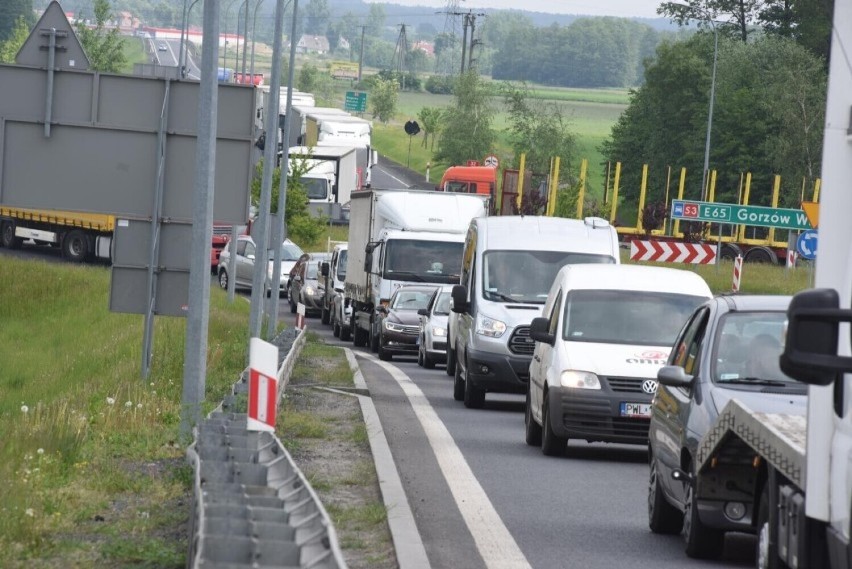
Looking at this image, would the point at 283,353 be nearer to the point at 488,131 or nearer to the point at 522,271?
the point at 522,271

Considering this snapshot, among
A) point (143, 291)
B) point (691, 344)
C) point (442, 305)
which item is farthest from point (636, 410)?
point (442, 305)

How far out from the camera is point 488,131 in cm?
11375

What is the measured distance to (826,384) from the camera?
16.9 feet

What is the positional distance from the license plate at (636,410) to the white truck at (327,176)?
50372mm

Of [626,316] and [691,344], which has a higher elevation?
[691,344]

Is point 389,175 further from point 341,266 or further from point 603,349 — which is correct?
point 603,349

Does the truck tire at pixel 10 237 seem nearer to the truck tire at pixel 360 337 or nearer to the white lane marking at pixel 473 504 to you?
the truck tire at pixel 360 337

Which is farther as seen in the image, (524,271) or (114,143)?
(524,271)

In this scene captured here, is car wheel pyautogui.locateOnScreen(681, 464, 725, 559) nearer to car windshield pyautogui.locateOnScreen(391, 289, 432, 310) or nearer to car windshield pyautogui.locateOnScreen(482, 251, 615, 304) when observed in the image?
car windshield pyautogui.locateOnScreen(482, 251, 615, 304)

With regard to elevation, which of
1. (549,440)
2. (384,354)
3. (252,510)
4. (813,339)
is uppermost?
(813,339)

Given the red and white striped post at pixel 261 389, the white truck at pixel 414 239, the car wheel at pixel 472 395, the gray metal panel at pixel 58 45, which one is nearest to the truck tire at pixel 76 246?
the white truck at pixel 414 239

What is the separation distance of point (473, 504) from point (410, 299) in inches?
933

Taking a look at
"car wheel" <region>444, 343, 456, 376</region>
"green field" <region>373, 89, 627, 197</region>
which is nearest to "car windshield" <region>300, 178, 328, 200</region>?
"green field" <region>373, 89, 627, 197</region>

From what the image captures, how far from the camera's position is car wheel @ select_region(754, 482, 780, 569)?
289 inches
